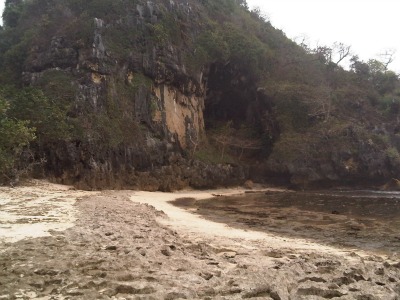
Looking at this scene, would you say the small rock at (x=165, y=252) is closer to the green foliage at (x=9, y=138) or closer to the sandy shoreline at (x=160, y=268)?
the sandy shoreline at (x=160, y=268)

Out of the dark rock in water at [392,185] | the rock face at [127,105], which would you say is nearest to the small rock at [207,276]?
the rock face at [127,105]

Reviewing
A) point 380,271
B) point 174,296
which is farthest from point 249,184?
point 174,296

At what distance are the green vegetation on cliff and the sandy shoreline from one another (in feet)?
42.1

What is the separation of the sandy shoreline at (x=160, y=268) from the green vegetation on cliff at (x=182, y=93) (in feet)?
42.1

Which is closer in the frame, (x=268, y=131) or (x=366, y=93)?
(x=268, y=131)

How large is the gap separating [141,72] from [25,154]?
554 inches

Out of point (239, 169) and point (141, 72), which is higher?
point (141, 72)

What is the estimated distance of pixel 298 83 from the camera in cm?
4416

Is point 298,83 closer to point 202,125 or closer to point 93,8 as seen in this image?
point 202,125

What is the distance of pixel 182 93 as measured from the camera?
1430 inches

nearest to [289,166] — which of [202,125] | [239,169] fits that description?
[239,169]

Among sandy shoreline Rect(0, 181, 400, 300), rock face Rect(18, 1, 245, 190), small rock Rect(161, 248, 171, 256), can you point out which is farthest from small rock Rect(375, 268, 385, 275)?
rock face Rect(18, 1, 245, 190)

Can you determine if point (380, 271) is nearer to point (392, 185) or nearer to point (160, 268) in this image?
point (160, 268)

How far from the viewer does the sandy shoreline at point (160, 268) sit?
15.4ft
